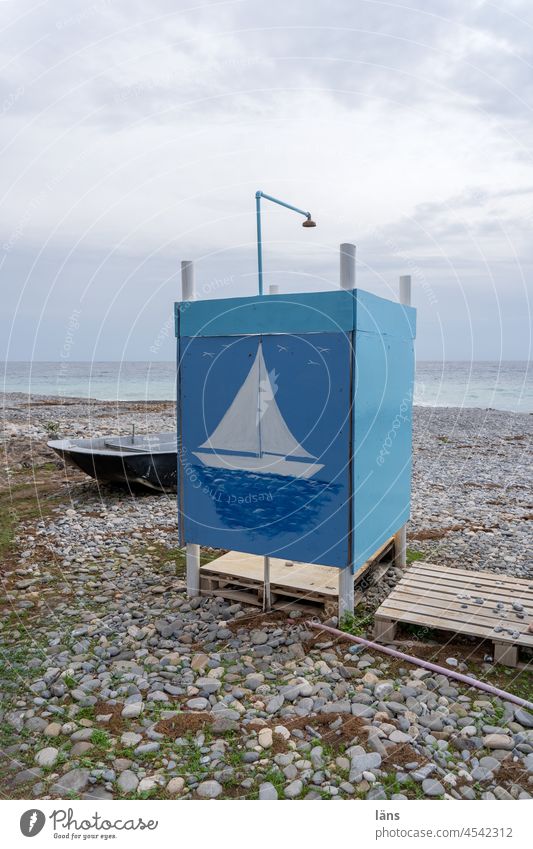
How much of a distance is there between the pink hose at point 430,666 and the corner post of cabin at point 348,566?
0.29 meters

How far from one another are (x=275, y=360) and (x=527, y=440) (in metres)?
21.1

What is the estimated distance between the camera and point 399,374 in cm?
754

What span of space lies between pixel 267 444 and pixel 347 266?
203 centimetres

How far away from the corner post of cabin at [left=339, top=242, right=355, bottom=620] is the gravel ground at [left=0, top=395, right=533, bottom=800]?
288 millimetres

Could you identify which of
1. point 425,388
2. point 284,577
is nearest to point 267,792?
point 284,577

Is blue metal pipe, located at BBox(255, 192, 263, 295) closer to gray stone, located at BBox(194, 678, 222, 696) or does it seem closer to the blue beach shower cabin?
the blue beach shower cabin

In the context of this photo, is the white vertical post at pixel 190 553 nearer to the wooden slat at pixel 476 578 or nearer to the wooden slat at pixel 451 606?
the wooden slat at pixel 451 606

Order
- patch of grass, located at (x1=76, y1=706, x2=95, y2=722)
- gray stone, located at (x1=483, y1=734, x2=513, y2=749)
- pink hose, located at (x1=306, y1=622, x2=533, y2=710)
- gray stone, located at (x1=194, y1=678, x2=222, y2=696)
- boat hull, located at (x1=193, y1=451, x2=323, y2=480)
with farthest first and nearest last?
boat hull, located at (x1=193, y1=451, x2=323, y2=480) → gray stone, located at (x1=194, y1=678, x2=222, y2=696) → pink hose, located at (x1=306, y1=622, x2=533, y2=710) → patch of grass, located at (x1=76, y1=706, x2=95, y2=722) → gray stone, located at (x1=483, y1=734, x2=513, y2=749)

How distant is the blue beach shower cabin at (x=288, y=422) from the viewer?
19.9ft

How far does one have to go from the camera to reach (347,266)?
19.4 ft

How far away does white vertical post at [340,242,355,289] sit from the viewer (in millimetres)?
5902

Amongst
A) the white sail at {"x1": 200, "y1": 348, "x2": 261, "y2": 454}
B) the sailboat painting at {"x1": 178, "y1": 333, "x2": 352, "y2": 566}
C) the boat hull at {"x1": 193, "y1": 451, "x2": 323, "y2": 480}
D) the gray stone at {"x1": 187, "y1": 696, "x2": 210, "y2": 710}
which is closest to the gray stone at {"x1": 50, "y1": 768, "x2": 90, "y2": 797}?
the gray stone at {"x1": 187, "y1": 696, "x2": 210, "y2": 710}

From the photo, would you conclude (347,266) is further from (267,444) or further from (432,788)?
(432,788)
